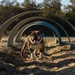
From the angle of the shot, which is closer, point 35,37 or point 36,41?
point 35,37

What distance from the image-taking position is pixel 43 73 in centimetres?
1038

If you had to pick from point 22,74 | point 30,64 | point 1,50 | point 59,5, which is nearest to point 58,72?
point 22,74

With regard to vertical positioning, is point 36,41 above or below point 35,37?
below

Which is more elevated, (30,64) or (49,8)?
(49,8)

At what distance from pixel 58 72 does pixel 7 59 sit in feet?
12.1

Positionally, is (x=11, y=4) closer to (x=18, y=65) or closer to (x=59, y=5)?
(x=59, y=5)

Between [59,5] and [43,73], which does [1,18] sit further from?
[43,73]

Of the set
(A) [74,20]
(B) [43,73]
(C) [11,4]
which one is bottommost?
(B) [43,73]

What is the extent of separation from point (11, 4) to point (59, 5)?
22.1 feet

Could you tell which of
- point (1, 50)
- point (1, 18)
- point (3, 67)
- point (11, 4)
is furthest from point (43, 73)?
point (11, 4)

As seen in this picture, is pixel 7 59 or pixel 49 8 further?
pixel 49 8

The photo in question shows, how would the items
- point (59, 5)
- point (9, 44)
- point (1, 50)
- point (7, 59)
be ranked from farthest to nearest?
point (59, 5)
point (9, 44)
point (1, 50)
point (7, 59)

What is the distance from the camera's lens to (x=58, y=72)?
34.0 ft

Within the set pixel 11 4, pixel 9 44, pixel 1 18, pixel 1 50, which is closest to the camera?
pixel 1 50
